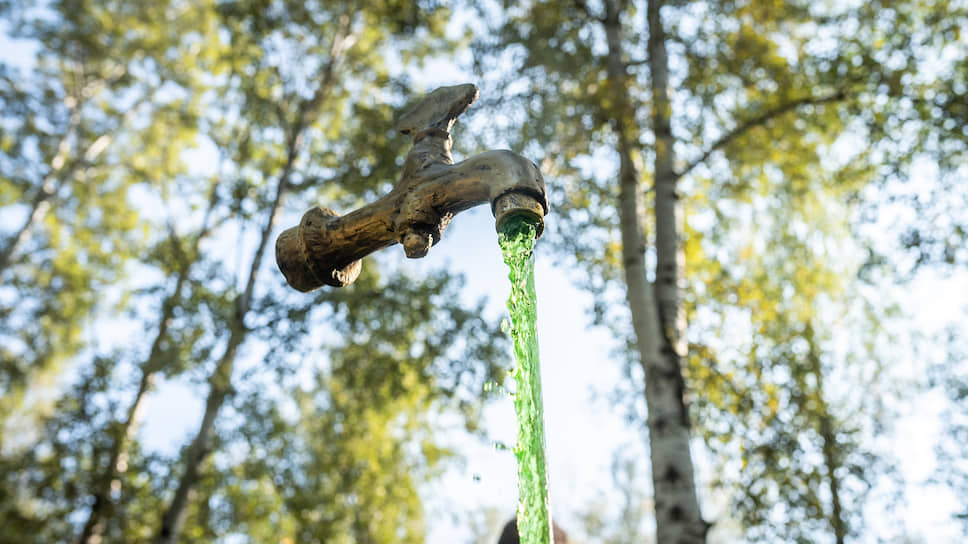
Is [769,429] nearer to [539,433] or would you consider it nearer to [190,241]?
[539,433]

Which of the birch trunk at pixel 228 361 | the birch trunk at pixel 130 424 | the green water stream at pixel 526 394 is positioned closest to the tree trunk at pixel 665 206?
the green water stream at pixel 526 394

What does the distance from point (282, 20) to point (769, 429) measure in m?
6.39

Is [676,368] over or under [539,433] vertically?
over

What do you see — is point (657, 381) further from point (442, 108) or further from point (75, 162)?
point (75, 162)

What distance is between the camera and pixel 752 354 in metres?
4.91

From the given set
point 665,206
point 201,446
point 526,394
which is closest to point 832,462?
point 665,206

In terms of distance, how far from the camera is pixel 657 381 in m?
4.23

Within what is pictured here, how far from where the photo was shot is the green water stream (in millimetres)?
1534

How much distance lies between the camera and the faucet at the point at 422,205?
63.4 inches

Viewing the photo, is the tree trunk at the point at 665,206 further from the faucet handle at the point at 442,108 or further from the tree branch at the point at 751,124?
the faucet handle at the point at 442,108

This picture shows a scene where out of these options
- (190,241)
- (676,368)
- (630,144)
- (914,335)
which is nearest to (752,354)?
(676,368)

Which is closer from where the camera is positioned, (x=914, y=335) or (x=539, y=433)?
(x=539, y=433)

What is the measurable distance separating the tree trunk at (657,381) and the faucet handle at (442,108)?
2782 millimetres

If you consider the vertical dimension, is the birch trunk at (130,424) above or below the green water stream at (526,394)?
above
